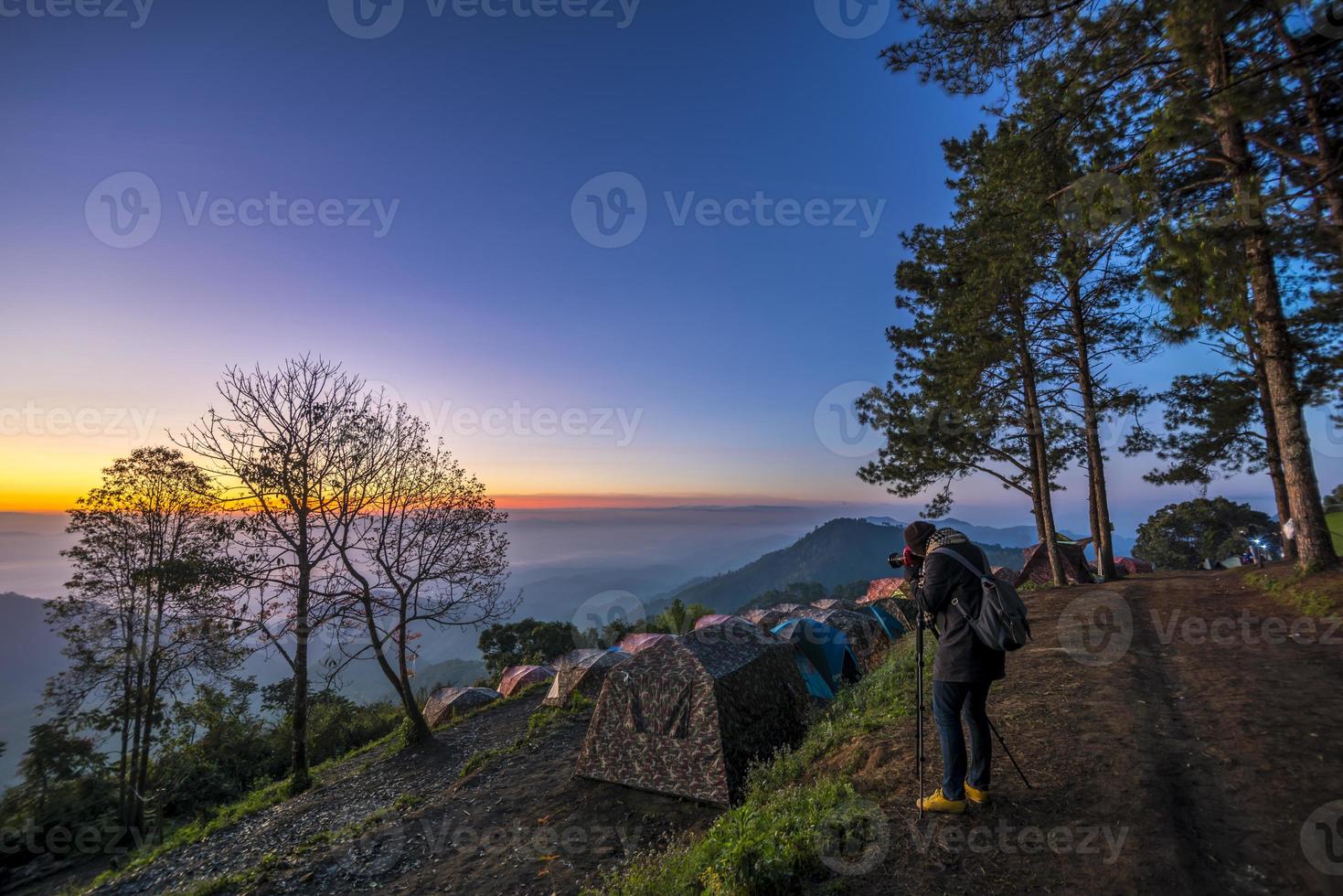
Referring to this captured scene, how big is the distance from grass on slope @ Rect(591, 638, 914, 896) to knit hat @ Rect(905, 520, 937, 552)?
7.61 ft

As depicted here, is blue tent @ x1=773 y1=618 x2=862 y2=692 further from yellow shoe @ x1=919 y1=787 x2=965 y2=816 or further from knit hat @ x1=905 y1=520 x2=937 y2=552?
knit hat @ x1=905 y1=520 x2=937 y2=552

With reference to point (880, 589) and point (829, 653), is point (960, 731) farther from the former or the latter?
point (880, 589)

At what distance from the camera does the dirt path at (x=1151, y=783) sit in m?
3.35

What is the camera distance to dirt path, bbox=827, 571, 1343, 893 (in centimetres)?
335

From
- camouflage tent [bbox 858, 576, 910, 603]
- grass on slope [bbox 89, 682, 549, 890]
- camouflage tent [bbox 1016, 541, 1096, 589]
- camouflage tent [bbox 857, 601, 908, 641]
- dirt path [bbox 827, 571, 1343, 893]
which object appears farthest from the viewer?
camouflage tent [bbox 858, 576, 910, 603]

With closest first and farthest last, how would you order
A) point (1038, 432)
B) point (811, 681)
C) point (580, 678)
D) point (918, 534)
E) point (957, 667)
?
point (957, 667) < point (918, 534) < point (811, 681) < point (1038, 432) < point (580, 678)

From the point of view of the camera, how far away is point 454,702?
20.9m

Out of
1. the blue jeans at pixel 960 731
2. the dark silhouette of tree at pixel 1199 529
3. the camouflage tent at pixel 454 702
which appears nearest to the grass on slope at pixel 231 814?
the camouflage tent at pixel 454 702

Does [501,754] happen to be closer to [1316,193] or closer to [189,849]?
[189,849]

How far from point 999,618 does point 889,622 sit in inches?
649

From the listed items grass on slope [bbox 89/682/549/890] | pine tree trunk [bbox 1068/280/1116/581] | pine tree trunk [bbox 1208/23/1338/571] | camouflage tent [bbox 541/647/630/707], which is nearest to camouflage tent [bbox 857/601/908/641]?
pine tree trunk [bbox 1068/280/1116/581]

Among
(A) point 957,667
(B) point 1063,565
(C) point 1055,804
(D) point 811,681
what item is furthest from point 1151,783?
(B) point 1063,565

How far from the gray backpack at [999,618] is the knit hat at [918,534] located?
1.89 ft

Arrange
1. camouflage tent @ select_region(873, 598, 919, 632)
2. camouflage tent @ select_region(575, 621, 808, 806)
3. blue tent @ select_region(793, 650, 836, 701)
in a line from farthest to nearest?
1. camouflage tent @ select_region(873, 598, 919, 632)
2. blue tent @ select_region(793, 650, 836, 701)
3. camouflage tent @ select_region(575, 621, 808, 806)
